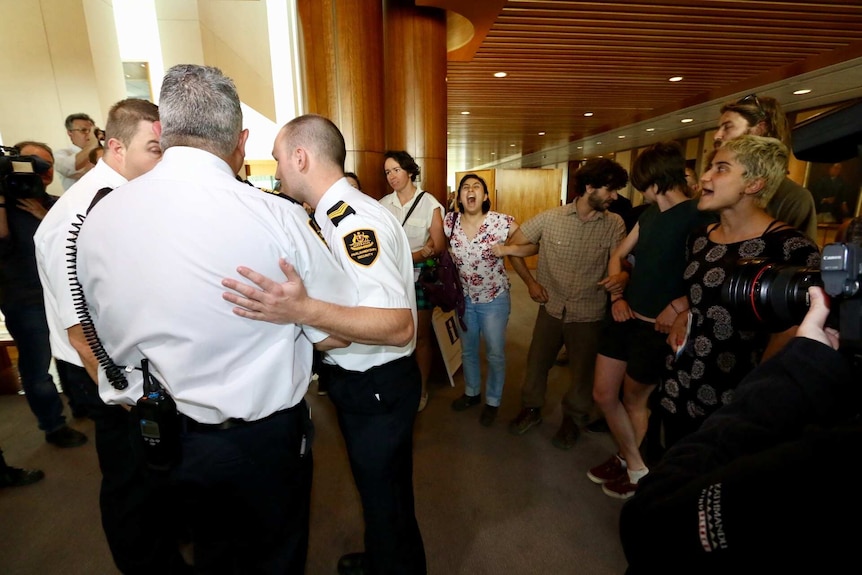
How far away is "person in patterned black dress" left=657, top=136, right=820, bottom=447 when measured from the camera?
4.30 ft

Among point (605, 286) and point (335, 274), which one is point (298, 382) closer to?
point (335, 274)

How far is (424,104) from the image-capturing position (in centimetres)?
324

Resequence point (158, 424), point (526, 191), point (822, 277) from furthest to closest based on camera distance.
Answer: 1. point (526, 191)
2. point (158, 424)
3. point (822, 277)

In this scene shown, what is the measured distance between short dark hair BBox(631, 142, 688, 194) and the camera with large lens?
940 mm

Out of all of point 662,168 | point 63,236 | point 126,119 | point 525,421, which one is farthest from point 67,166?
point 662,168

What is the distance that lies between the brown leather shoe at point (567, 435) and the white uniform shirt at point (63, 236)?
2.34 m

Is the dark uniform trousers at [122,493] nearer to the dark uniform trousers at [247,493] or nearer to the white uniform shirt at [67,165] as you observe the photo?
the dark uniform trousers at [247,493]

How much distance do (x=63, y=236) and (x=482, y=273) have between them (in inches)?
77.2

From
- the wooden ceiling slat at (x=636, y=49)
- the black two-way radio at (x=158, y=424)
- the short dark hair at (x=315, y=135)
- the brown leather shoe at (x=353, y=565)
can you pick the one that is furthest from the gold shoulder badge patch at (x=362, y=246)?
the wooden ceiling slat at (x=636, y=49)

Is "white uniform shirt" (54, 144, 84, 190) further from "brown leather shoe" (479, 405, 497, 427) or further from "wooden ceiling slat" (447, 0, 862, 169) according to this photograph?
"wooden ceiling slat" (447, 0, 862, 169)

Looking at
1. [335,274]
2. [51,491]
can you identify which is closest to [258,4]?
[51,491]

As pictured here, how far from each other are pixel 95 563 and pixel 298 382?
1588 mm

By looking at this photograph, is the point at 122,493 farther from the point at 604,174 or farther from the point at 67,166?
the point at 67,166

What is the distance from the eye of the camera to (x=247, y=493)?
3.08 ft
